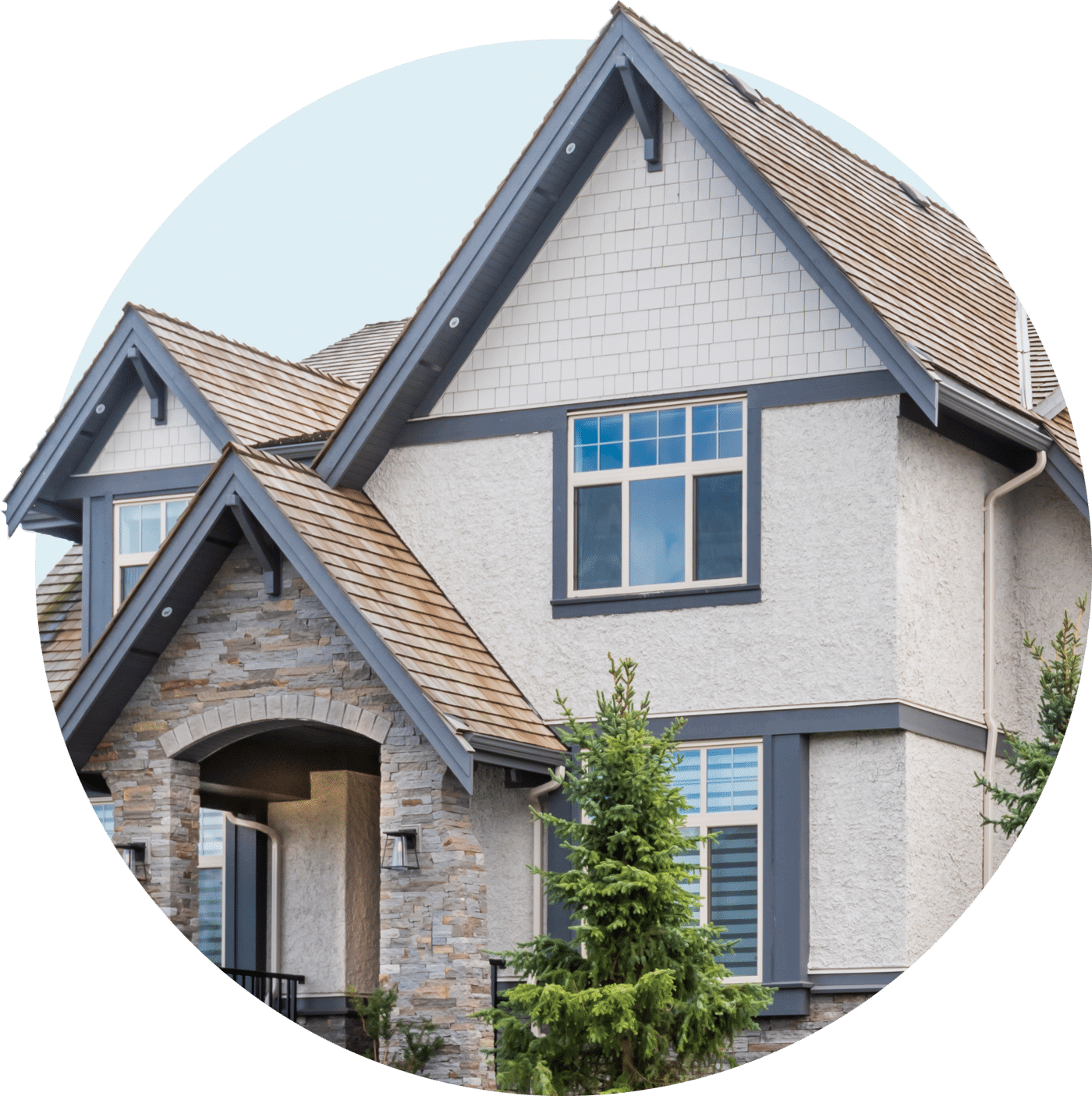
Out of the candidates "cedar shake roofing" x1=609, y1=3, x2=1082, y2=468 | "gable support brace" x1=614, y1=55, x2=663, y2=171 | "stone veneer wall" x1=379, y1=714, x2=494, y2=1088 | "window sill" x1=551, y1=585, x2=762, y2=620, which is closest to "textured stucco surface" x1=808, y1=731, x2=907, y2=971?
"window sill" x1=551, y1=585, x2=762, y2=620

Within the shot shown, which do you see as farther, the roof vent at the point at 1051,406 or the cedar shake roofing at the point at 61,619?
the cedar shake roofing at the point at 61,619

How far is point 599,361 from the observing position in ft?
59.1

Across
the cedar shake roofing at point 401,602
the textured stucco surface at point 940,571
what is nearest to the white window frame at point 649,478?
the cedar shake roofing at point 401,602

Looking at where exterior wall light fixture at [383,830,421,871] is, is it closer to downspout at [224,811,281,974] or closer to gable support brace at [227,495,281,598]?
gable support brace at [227,495,281,598]

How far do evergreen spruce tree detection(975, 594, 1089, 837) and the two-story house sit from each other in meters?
0.49

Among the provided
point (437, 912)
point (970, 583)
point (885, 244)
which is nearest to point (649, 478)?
point (970, 583)

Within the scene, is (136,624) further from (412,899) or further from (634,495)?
(634,495)

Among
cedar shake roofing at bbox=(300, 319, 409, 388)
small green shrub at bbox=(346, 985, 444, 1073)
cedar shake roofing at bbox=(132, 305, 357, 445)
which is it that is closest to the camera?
small green shrub at bbox=(346, 985, 444, 1073)

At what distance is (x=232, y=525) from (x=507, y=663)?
2811mm

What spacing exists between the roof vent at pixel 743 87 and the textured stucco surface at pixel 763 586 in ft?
15.4

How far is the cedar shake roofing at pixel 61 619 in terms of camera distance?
21.1m

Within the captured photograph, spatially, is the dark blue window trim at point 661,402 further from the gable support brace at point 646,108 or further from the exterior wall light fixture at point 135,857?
the exterior wall light fixture at point 135,857

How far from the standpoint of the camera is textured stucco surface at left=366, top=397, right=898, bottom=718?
55.1 ft

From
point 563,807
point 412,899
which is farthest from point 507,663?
point 412,899
